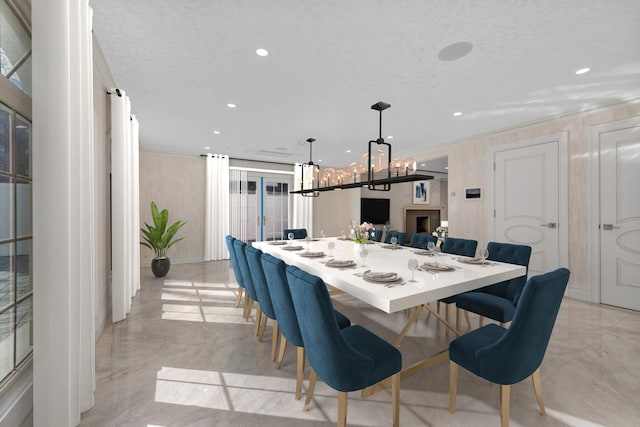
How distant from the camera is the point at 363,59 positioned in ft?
7.78

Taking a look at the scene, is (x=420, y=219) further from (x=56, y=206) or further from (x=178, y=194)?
(x=56, y=206)

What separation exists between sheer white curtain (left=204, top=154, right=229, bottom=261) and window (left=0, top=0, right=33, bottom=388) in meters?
4.95

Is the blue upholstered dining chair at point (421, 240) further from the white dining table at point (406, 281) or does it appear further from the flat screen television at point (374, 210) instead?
the flat screen television at point (374, 210)

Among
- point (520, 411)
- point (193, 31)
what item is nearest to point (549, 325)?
point (520, 411)

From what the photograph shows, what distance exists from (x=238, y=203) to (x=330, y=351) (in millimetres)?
6105

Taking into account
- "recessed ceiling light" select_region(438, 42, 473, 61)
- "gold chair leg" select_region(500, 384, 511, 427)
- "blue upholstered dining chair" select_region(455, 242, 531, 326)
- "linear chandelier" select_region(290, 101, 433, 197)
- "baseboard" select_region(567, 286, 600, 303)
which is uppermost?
"recessed ceiling light" select_region(438, 42, 473, 61)

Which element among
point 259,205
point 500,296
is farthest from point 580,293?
point 259,205

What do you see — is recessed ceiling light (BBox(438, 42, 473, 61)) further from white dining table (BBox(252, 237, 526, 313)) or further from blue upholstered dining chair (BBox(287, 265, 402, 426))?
blue upholstered dining chair (BBox(287, 265, 402, 426))

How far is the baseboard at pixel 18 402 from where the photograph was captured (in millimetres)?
1172

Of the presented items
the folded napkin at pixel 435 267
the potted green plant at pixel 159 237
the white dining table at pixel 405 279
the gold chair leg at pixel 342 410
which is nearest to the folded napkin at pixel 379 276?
the white dining table at pixel 405 279

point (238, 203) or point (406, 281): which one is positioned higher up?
point (238, 203)

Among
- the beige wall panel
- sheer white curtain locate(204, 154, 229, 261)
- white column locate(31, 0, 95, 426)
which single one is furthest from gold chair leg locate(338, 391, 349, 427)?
the beige wall panel

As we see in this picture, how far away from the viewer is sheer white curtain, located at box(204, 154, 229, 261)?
6.33 meters

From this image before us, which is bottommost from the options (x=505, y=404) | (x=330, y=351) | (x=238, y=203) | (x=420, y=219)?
(x=505, y=404)
